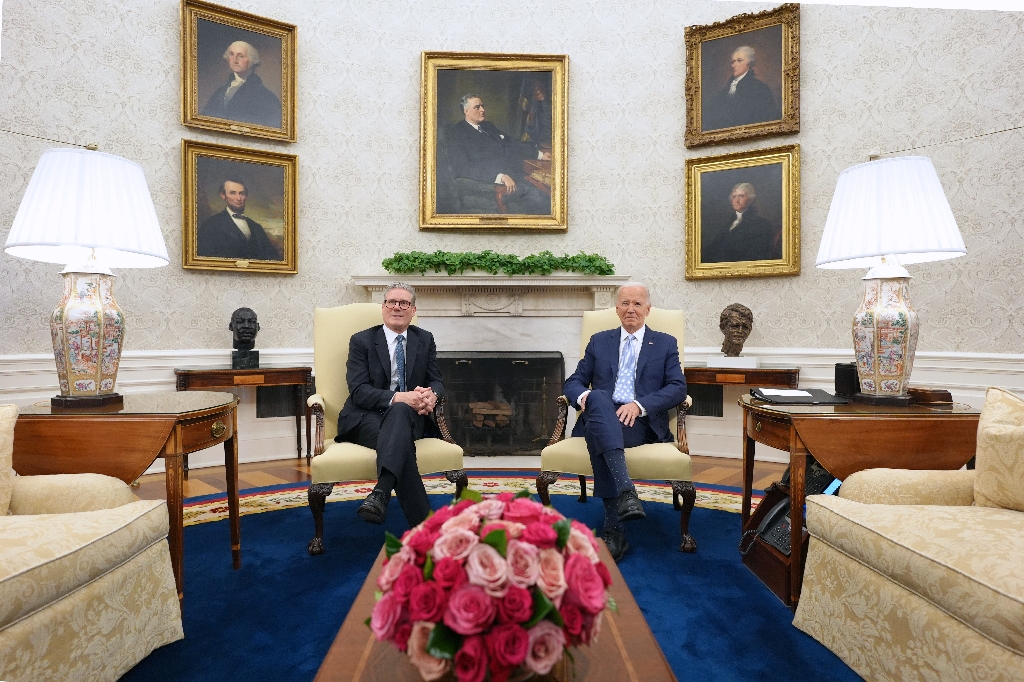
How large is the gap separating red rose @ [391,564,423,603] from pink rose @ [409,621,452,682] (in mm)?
53

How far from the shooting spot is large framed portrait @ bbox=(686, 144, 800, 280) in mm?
4961

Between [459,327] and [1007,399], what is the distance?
4.03 meters

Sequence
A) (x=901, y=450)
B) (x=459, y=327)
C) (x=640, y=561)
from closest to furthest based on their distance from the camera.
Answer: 1. (x=901, y=450)
2. (x=640, y=561)
3. (x=459, y=327)

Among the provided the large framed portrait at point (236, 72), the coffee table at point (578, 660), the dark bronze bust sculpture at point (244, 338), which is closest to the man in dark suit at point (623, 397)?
the coffee table at point (578, 660)

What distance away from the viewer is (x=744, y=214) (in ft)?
16.8

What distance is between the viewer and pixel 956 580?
142 cm

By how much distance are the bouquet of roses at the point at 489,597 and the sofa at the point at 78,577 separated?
1.07 m

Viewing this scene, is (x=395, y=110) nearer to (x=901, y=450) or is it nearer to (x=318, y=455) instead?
(x=318, y=455)

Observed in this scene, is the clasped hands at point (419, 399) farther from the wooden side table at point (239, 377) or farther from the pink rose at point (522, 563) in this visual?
the pink rose at point (522, 563)

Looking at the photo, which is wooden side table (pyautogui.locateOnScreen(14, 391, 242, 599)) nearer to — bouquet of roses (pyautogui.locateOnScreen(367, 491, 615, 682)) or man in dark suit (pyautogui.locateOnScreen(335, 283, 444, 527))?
man in dark suit (pyautogui.locateOnScreen(335, 283, 444, 527))

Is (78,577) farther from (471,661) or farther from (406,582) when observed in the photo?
(471,661)

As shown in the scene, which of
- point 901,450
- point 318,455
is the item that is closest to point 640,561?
point 901,450

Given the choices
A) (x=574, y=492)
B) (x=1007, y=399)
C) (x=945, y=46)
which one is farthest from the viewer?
(x=945, y=46)

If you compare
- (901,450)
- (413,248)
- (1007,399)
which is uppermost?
(413,248)
